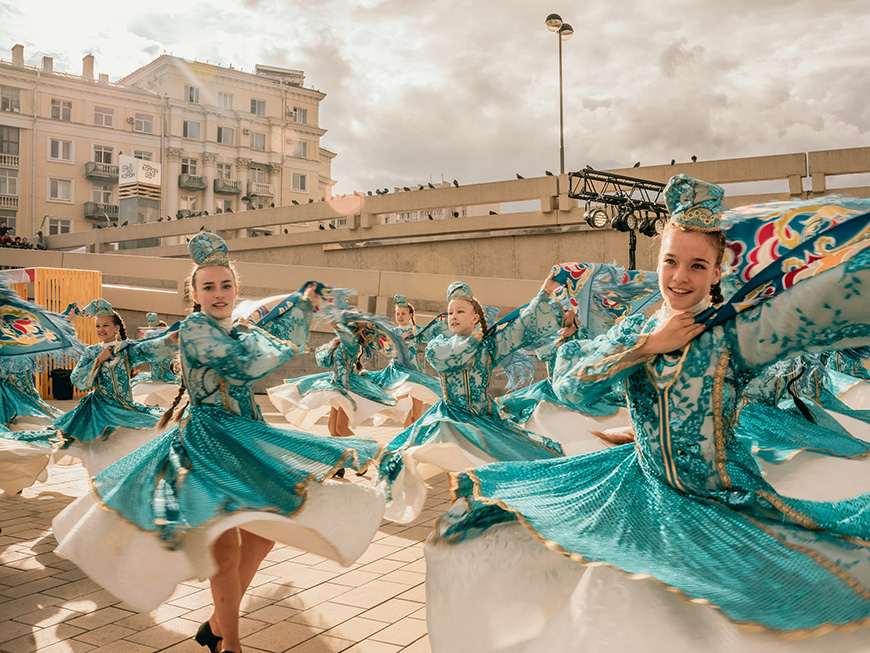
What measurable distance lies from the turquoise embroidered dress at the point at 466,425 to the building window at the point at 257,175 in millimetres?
41739

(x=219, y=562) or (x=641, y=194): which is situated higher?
(x=641, y=194)

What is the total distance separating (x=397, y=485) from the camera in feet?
16.0

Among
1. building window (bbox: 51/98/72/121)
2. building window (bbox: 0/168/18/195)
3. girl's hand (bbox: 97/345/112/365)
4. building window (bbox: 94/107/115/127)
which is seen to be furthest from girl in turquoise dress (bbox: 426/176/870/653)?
building window (bbox: 94/107/115/127)

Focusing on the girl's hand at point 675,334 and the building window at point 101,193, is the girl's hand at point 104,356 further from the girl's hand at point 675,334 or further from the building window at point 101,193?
the building window at point 101,193

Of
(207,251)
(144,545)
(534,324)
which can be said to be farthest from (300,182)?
(144,545)

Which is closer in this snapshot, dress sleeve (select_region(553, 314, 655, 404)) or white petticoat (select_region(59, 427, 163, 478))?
dress sleeve (select_region(553, 314, 655, 404))

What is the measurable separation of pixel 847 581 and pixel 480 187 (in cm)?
1977

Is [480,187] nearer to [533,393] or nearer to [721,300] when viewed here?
[533,393]

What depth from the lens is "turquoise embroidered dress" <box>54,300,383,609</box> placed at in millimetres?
3006

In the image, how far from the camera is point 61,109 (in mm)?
39344

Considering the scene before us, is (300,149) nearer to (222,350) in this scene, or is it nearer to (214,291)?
(214,291)

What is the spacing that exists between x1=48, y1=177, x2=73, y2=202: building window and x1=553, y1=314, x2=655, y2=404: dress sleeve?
4276 cm

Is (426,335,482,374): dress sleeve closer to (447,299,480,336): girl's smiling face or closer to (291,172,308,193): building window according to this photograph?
(447,299,480,336): girl's smiling face

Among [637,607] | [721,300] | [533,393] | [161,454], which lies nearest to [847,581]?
[637,607]
